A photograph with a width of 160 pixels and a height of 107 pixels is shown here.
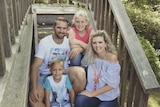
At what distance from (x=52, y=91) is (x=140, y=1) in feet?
28.3

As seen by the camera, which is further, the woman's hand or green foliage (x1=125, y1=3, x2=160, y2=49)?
green foliage (x1=125, y1=3, x2=160, y2=49)

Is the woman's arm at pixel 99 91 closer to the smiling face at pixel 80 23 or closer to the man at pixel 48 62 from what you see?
the man at pixel 48 62

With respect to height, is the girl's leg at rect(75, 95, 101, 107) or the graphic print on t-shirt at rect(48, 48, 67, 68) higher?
the graphic print on t-shirt at rect(48, 48, 67, 68)

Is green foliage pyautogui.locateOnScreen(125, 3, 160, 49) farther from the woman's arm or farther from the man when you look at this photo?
the woman's arm

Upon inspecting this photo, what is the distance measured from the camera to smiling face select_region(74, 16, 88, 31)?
2913 millimetres

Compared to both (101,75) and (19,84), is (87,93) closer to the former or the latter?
(101,75)

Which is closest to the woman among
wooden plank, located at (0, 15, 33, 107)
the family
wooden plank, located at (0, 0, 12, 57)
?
the family

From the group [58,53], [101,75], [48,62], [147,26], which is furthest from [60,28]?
[147,26]

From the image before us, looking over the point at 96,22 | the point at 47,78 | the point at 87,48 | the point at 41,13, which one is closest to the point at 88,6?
the point at 96,22

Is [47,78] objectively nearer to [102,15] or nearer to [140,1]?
[102,15]

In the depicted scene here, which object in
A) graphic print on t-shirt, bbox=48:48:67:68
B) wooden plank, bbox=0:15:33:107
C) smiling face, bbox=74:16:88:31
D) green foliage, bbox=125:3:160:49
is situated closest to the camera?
wooden plank, bbox=0:15:33:107

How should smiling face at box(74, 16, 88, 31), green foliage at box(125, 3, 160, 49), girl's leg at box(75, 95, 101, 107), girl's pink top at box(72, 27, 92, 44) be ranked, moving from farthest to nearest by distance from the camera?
green foliage at box(125, 3, 160, 49), girl's pink top at box(72, 27, 92, 44), smiling face at box(74, 16, 88, 31), girl's leg at box(75, 95, 101, 107)

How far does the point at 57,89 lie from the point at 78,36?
0.67 m

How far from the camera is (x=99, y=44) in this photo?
261cm
